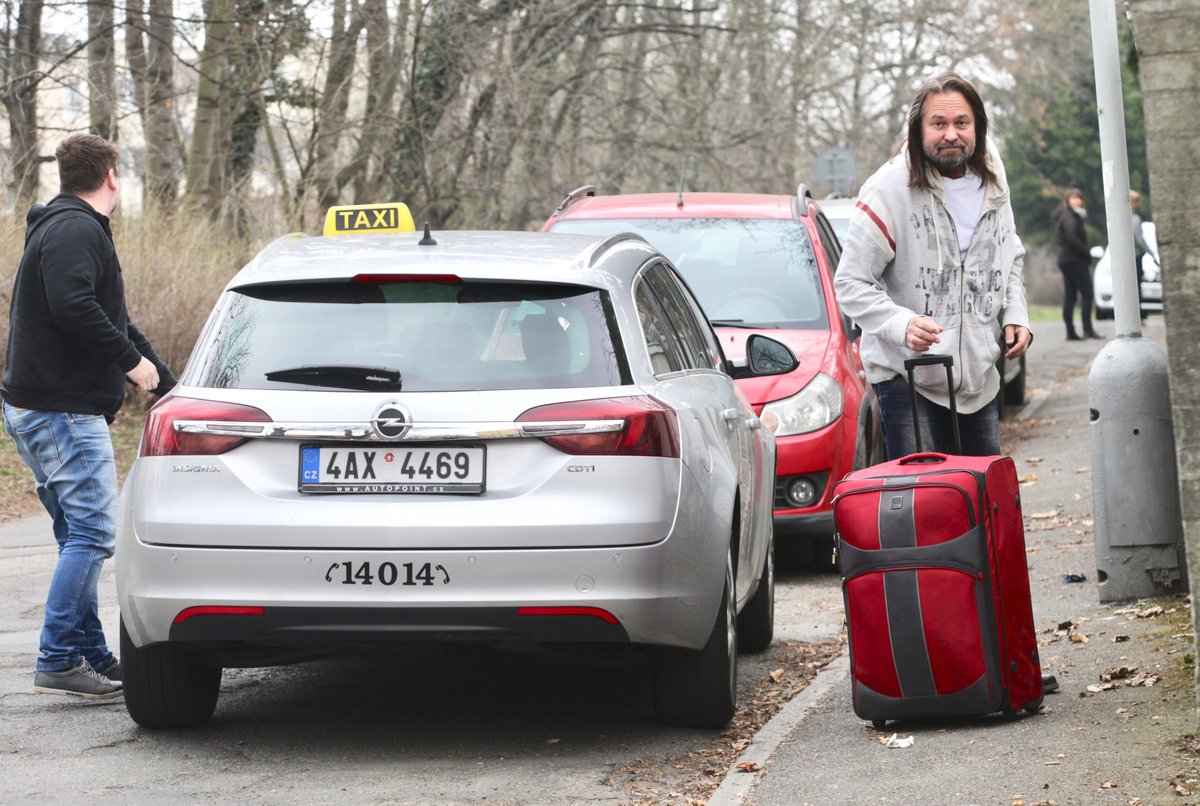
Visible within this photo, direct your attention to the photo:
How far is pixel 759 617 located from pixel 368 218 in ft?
8.26

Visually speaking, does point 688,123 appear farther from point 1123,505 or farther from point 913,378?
point 913,378

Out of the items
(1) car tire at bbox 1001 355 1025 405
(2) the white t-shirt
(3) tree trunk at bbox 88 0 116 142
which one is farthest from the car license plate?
(3) tree trunk at bbox 88 0 116 142

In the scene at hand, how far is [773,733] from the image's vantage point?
564cm

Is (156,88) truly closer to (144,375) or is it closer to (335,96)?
(335,96)

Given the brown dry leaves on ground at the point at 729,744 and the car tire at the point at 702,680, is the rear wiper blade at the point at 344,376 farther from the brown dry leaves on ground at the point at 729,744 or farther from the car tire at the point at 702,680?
the brown dry leaves on ground at the point at 729,744

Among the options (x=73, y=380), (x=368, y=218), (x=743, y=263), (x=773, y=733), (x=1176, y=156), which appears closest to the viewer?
(x=1176, y=156)

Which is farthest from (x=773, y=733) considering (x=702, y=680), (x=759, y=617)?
(x=759, y=617)

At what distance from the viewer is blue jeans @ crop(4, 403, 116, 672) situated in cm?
630

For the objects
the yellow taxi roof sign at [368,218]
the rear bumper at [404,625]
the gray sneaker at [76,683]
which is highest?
the yellow taxi roof sign at [368,218]

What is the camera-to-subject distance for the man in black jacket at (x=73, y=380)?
6219mm

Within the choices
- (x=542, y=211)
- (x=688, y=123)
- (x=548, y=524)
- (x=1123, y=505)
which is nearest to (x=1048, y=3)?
(x=688, y=123)

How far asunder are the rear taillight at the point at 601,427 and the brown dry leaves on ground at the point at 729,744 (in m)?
0.93

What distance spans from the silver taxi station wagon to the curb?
261mm

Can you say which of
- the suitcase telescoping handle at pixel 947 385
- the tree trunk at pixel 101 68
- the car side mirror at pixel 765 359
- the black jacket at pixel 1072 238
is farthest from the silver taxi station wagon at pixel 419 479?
the black jacket at pixel 1072 238
